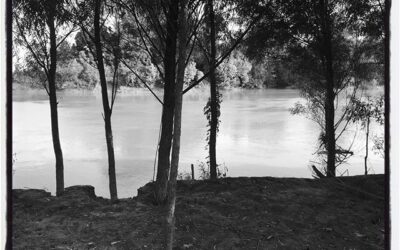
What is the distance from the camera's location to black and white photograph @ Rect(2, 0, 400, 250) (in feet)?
11.9

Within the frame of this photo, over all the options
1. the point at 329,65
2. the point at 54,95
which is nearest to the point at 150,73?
the point at 54,95

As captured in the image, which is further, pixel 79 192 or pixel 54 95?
pixel 54 95

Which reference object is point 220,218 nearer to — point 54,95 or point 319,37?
point 54,95

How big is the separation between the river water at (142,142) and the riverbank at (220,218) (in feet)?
16.9

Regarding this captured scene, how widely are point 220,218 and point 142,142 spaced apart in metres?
13.0

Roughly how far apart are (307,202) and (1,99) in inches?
162

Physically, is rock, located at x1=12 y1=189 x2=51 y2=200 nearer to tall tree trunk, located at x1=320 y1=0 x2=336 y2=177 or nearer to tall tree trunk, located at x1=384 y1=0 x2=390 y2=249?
tall tree trunk, located at x1=384 y1=0 x2=390 y2=249

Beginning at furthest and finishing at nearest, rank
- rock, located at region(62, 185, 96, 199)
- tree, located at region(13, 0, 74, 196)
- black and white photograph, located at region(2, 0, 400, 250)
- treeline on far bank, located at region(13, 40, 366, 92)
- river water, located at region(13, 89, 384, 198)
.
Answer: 1. treeline on far bank, located at region(13, 40, 366, 92)
2. river water, located at region(13, 89, 384, 198)
3. tree, located at region(13, 0, 74, 196)
4. rock, located at region(62, 185, 96, 199)
5. black and white photograph, located at region(2, 0, 400, 250)

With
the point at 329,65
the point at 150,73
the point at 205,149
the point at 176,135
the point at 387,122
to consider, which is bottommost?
the point at 205,149

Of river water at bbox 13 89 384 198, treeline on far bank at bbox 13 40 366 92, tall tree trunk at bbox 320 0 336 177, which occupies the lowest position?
river water at bbox 13 89 384 198

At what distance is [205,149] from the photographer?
31.3 ft

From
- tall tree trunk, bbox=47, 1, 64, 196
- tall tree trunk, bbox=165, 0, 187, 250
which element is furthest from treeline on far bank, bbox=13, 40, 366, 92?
tall tree trunk, bbox=165, 0, 187, 250

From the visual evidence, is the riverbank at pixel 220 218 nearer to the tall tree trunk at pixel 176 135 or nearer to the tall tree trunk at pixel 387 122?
the tall tree trunk at pixel 176 135

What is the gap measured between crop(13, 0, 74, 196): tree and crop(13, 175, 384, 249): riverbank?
1917 mm
